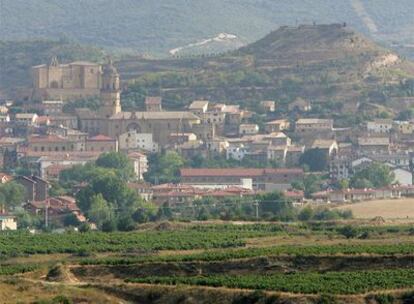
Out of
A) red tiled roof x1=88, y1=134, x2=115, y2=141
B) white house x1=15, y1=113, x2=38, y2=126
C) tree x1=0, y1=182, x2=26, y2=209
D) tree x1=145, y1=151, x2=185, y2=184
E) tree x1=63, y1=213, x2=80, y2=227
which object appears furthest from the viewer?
white house x1=15, y1=113, x2=38, y2=126

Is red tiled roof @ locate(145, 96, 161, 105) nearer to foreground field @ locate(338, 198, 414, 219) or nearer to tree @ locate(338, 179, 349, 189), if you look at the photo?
tree @ locate(338, 179, 349, 189)

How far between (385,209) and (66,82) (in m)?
68.7

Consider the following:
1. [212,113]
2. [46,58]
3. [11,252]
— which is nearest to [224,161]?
[212,113]

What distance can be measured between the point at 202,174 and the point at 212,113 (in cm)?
2645

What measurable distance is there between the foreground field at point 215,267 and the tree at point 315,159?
2170 inches

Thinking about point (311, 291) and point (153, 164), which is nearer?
point (311, 291)

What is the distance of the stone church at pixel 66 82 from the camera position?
160 meters

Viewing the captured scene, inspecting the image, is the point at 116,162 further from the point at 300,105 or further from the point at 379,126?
the point at 300,105

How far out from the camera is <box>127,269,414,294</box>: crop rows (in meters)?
52.6

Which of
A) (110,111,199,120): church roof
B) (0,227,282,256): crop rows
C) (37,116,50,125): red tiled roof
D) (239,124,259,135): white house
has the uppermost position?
(110,111,199,120): church roof

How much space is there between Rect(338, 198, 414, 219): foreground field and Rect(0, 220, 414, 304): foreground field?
15.7 metres

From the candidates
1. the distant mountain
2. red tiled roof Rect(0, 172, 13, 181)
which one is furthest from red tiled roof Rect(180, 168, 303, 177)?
the distant mountain

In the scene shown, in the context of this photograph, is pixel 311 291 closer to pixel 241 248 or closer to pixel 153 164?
pixel 241 248

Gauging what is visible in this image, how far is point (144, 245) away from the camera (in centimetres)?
6838
